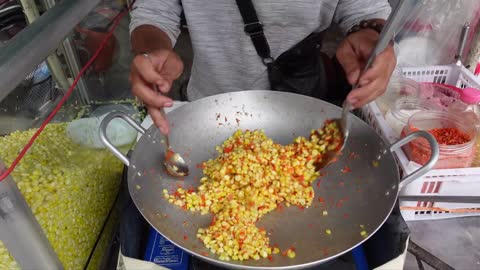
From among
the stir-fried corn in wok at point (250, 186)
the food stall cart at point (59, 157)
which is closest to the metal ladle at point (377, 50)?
the stir-fried corn in wok at point (250, 186)

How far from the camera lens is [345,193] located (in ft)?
2.93

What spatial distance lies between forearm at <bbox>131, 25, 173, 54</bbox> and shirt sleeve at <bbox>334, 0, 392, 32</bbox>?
1.99 ft

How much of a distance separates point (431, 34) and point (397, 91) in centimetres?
48

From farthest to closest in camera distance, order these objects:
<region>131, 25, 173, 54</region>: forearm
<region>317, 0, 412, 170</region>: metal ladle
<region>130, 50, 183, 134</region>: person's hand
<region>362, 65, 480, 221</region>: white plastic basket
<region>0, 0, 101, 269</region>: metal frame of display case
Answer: <region>131, 25, 173, 54</region>: forearm → <region>362, 65, 480, 221</region>: white plastic basket → <region>130, 50, 183, 134</region>: person's hand → <region>317, 0, 412, 170</region>: metal ladle → <region>0, 0, 101, 269</region>: metal frame of display case

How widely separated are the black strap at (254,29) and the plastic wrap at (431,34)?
1.95 feet

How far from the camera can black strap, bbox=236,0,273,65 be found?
1169 mm

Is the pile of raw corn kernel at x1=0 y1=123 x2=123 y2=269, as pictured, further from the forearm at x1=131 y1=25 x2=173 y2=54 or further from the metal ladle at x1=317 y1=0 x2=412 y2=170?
the metal ladle at x1=317 y1=0 x2=412 y2=170

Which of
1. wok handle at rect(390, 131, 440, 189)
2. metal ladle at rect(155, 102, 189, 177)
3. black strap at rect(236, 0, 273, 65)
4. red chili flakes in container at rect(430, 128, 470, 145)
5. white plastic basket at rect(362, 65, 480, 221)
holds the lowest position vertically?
white plastic basket at rect(362, 65, 480, 221)

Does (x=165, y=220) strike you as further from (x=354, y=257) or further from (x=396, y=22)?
(x=396, y=22)

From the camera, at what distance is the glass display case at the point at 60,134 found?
2.11 ft

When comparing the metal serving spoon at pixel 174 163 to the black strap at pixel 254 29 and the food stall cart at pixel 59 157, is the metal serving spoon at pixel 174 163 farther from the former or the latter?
the black strap at pixel 254 29

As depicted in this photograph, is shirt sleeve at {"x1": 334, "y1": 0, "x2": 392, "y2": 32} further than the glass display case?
Yes

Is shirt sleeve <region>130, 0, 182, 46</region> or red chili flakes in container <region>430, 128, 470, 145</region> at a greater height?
shirt sleeve <region>130, 0, 182, 46</region>

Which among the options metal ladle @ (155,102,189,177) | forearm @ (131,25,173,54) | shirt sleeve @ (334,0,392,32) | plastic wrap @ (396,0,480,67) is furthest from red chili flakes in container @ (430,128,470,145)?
forearm @ (131,25,173,54)
